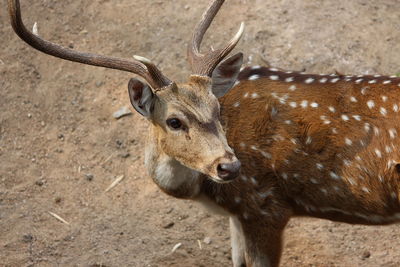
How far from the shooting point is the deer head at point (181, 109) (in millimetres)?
4594

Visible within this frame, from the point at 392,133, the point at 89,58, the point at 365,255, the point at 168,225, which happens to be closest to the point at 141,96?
the point at 89,58

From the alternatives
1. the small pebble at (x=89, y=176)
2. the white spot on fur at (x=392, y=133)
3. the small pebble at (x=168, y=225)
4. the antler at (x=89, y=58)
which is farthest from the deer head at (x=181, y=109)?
Answer: the small pebble at (x=89, y=176)

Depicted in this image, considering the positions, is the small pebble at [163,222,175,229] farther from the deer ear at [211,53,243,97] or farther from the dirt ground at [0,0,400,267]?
the deer ear at [211,53,243,97]

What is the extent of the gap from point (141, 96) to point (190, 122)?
39cm

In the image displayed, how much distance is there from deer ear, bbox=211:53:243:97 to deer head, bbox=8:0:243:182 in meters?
0.03

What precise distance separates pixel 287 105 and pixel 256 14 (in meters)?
2.94

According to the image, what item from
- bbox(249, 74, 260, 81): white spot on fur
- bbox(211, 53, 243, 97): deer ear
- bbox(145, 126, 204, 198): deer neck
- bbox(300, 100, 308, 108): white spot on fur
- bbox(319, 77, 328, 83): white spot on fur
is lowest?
bbox(145, 126, 204, 198): deer neck

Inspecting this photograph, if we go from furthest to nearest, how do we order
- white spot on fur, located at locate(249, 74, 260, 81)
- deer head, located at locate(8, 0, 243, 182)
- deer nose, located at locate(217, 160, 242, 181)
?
1. white spot on fur, located at locate(249, 74, 260, 81)
2. deer head, located at locate(8, 0, 243, 182)
3. deer nose, located at locate(217, 160, 242, 181)

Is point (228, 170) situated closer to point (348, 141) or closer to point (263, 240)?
point (263, 240)

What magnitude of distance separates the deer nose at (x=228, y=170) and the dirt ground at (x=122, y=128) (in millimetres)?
1879

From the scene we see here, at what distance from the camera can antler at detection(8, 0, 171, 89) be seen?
4.73m

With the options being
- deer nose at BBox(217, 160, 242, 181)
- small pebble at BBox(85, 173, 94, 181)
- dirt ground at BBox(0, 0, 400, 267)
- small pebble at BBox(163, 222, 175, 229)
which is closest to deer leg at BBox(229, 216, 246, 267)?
dirt ground at BBox(0, 0, 400, 267)

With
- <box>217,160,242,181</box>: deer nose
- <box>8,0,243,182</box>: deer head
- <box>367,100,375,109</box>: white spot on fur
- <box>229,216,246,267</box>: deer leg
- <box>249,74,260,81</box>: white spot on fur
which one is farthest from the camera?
<box>229,216,246,267</box>: deer leg

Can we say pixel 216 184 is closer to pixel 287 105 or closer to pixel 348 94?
pixel 287 105
